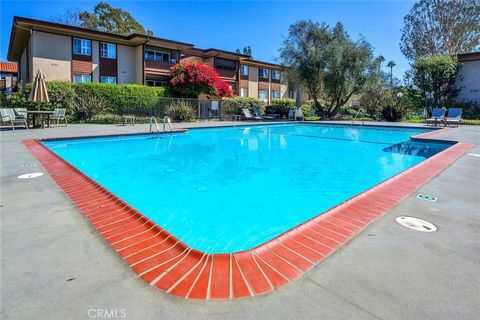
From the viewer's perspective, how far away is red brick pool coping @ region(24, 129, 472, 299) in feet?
6.81

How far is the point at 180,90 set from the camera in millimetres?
23766

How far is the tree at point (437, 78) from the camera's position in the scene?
22.7 m

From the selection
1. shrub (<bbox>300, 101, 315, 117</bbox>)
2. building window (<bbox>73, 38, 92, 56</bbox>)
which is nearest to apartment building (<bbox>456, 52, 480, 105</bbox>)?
shrub (<bbox>300, 101, 315, 117</bbox>)

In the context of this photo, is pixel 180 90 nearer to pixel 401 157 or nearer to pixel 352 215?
pixel 401 157

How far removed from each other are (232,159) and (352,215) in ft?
19.0

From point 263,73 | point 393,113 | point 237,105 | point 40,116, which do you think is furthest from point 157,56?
point 393,113

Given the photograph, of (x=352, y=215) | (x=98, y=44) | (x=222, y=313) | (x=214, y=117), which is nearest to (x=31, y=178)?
(x=222, y=313)

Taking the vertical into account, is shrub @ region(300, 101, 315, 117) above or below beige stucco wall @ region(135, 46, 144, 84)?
below

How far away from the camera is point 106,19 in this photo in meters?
35.8

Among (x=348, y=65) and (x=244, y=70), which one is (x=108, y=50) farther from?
(x=348, y=65)

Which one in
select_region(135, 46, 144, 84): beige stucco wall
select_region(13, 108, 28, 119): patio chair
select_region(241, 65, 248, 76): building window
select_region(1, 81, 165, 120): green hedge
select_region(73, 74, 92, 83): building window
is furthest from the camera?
select_region(241, 65, 248, 76): building window

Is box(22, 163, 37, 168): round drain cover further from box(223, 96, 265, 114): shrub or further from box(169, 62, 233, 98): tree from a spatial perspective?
box(223, 96, 265, 114): shrub

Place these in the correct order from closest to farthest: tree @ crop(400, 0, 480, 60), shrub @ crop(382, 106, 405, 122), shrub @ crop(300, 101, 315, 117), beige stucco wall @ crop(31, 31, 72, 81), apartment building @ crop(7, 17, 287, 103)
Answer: beige stucco wall @ crop(31, 31, 72, 81)
apartment building @ crop(7, 17, 287, 103)
shrub @ crop(382, 106, 405, 122)
tree @ crop(400, 0, 480, 60)
shrub @ crop(300, 101, 315, 117)

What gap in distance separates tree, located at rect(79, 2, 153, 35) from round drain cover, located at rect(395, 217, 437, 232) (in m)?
40.3
